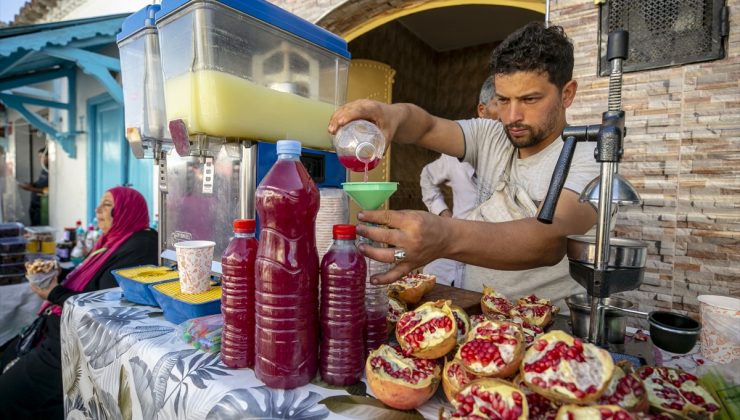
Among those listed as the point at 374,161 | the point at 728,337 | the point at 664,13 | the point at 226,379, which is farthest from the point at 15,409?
the point at 664,13

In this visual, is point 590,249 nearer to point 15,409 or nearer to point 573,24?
point 573,24

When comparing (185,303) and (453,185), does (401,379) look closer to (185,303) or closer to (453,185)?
(185,303)

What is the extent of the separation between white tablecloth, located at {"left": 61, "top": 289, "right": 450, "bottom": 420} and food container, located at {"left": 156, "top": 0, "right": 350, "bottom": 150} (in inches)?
26.2

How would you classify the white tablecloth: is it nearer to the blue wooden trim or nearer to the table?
the table

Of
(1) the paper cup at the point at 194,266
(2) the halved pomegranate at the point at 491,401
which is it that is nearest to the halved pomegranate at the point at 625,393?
(2) the halved pomegranate at the point at 491,401

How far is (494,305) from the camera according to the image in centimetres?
129

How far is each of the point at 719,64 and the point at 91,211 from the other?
363 inches

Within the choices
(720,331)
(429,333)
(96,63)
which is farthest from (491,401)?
(96,63)

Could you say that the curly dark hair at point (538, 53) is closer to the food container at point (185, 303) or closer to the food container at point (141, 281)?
the food container at point (185, 303)

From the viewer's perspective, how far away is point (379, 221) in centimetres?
98

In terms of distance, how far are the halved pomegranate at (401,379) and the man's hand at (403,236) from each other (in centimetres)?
19

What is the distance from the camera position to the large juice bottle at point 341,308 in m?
0.92

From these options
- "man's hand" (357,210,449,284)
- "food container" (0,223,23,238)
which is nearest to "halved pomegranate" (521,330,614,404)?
"man's hand" (357,210,449,284)

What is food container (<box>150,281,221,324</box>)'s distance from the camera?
1.24 metres
